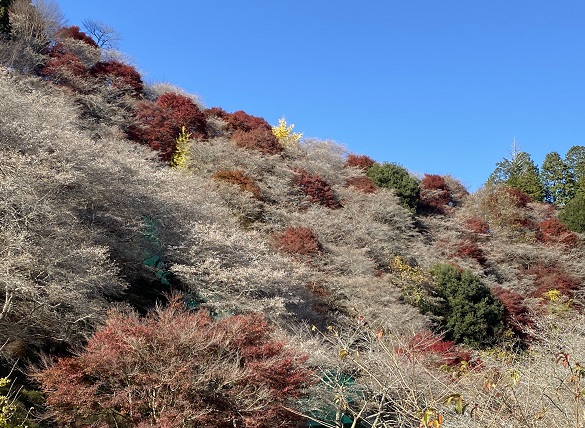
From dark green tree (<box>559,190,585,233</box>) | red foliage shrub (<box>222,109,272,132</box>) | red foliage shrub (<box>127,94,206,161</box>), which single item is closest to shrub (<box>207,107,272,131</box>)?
red foliage shrub (<box>222,109,272,132</box>)

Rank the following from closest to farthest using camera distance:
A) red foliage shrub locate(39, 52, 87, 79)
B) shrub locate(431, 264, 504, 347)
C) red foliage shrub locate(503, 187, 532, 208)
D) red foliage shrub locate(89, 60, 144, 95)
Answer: shrub locate(431, 264, 504, 347), red foliage shrub locate(39, 52, 87, 79), red foliage shrub locate(89, 60, 144, 95), red foliage shrub locate(503, 187, 532, 208)

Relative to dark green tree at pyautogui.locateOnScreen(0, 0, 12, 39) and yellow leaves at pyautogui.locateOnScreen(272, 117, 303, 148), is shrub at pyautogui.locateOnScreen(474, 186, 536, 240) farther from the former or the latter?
dark green tree at pyautogui.locateOnScreen(0, 0, 12, 39)

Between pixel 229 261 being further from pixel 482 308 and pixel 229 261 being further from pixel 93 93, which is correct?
pixel 93 93

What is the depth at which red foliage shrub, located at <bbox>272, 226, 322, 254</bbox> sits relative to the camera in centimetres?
1681

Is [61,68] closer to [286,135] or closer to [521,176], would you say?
[286,135]

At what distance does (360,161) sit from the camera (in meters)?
31.5

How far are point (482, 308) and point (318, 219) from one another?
7.40 m

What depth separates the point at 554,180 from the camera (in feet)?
117

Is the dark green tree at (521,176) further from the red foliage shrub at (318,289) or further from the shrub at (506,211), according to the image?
the red foliage shrub at (318,289)

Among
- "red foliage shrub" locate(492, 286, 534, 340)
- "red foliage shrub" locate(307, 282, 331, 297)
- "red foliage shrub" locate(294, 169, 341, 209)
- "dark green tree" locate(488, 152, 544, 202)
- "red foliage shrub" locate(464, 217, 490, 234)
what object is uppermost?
"dark green tree" locate(488, 152, 544, 202)

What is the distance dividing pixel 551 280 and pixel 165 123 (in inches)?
805

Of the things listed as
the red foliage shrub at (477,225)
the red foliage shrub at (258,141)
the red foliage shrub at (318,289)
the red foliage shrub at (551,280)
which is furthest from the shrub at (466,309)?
the red foliage shrub at (258,141)

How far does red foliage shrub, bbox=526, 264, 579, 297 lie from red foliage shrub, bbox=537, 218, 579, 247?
3.66 metres

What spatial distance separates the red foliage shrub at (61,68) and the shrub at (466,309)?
19.2 meters
